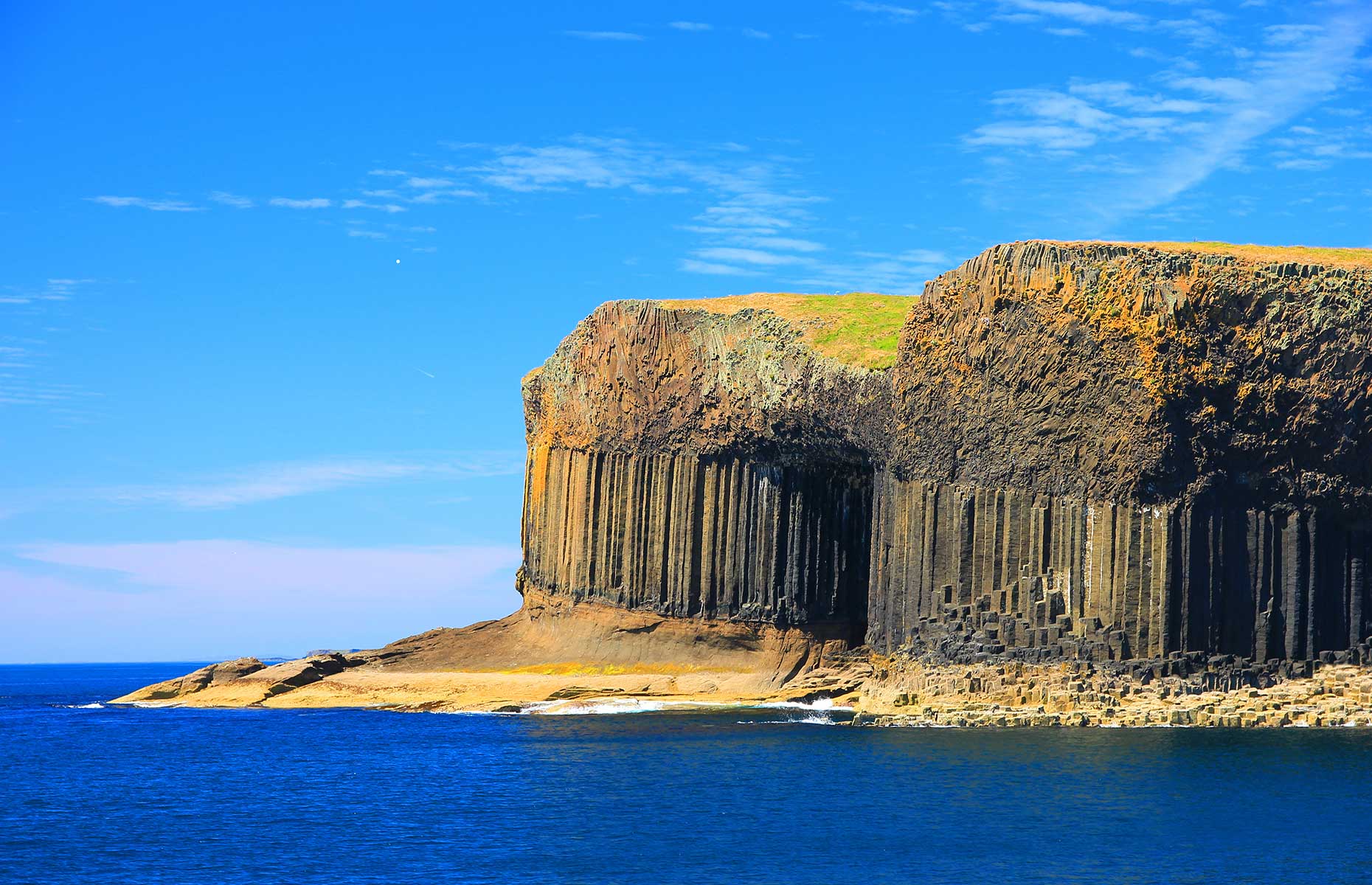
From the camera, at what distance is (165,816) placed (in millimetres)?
39438

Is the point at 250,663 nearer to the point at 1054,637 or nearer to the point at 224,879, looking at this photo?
the point at 1054,637

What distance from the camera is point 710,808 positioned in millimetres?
37281

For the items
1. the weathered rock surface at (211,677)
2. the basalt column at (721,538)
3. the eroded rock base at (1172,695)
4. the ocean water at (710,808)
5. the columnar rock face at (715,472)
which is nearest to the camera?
the ocean water at (710,808)

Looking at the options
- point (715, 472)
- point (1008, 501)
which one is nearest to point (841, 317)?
point (715, 472)

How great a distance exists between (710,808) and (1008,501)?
68.5ft

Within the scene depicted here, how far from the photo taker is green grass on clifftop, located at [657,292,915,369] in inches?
2466

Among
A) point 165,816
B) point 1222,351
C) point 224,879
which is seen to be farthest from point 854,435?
point 224,879

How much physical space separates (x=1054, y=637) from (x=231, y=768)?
88.1 feet

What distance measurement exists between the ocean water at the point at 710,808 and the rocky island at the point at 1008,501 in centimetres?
372

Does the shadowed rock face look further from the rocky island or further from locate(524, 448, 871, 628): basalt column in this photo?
locate(524, 448, 871, 628): basalt column

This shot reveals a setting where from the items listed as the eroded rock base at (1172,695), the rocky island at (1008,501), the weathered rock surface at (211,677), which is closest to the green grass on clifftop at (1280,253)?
the rocky island at (1008,501)

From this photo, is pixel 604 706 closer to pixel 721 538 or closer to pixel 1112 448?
pixel 721 538

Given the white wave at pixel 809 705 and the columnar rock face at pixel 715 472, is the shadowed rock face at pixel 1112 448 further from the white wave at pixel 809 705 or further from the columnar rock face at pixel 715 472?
the white wave at pixel 809 705

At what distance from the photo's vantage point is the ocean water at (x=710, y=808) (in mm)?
30656
